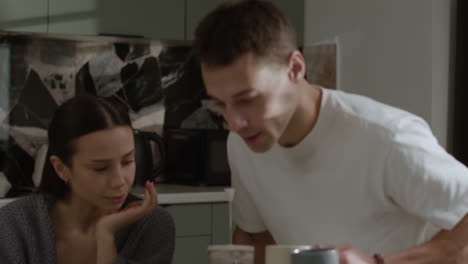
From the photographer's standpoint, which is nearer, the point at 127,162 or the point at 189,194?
the point at 127,162

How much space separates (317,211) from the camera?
1.45 metres

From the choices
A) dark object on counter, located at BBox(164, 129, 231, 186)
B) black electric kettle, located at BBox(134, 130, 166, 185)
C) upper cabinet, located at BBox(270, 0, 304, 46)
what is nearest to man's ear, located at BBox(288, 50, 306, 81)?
black electric kettle, located at BBox(134, 130, 166, 185)

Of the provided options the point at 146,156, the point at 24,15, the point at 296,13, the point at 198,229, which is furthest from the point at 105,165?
the point at 296,13

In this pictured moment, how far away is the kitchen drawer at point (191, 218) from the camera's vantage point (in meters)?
3.20

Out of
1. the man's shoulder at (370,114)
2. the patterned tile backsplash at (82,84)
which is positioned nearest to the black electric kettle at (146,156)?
the patterned tile backsplash at (82,84)

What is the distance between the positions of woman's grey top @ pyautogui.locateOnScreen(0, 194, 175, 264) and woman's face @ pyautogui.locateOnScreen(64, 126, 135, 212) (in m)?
0.10

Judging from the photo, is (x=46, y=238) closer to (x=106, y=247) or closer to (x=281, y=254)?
(x=106, y=247)

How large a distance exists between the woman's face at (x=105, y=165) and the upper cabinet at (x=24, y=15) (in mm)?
1754

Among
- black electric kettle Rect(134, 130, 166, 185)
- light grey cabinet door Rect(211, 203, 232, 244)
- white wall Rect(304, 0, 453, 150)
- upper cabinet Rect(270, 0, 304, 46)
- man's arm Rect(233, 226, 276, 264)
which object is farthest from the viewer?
upper cabinet Rect(270, 0, 304, 46)

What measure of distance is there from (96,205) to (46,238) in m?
0.16

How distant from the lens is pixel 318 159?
142cm

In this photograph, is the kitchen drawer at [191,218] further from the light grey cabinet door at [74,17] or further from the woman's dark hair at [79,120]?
the woman's dark hair at [79,120]

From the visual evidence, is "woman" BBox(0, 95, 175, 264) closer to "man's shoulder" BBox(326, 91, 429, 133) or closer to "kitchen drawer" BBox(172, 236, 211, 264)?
"man's shoulder" BBox(326, 91, 429, 133)

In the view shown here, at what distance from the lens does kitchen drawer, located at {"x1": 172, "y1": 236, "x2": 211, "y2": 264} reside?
323 cm
